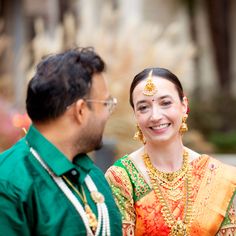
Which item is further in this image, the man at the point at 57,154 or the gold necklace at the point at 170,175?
the gold necklace at the point at 170,175

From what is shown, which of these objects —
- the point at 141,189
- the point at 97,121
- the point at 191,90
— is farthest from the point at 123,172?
the point at 191,90

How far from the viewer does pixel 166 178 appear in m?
4.12

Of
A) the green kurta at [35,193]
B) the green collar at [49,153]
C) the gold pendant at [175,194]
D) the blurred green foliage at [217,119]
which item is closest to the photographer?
the green kurta at [35,193]

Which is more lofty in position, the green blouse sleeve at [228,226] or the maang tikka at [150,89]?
the maang tikka at [150,89]

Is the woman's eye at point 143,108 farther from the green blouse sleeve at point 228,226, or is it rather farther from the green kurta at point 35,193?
the green kurta at point 35,193

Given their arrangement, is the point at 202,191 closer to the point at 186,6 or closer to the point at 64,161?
the point at 64,161

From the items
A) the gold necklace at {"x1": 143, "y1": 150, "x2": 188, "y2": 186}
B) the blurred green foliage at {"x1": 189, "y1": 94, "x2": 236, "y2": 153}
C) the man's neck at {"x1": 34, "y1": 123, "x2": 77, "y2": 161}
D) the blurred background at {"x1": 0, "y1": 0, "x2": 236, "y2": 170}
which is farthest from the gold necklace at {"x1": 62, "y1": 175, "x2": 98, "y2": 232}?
the blurred green foliage at {"x1": 189, "y1": 94, "x2": 236, "y2": 153}

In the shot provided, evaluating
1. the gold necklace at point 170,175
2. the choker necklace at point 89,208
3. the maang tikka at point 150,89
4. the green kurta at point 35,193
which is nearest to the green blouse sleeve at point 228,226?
the gold necklace at point 170,175

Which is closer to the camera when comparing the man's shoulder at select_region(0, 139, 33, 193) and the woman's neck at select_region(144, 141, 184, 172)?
the man's shoulder at select_region(0, 139, 33, 193)

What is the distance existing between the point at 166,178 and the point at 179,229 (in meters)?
0.28

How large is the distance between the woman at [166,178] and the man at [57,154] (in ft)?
3.06

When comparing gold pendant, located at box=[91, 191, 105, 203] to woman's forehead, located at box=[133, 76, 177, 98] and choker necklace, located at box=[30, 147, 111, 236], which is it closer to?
choker necklace, located at box=[30, 147, 111, 236]

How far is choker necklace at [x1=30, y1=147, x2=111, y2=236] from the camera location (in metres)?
2.97

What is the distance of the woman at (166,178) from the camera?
13.1ft
